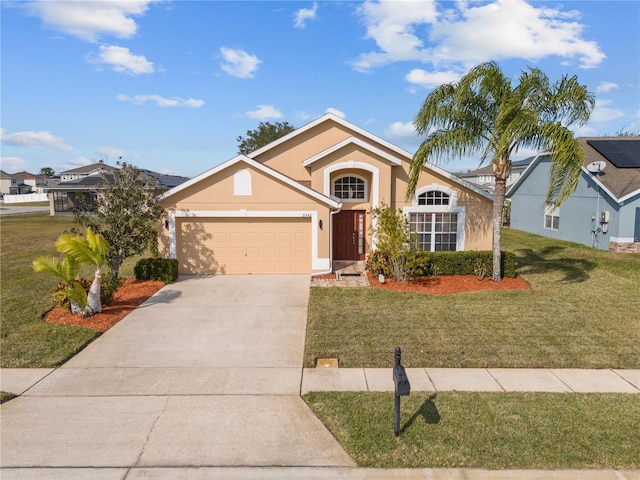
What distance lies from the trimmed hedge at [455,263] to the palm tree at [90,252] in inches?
349

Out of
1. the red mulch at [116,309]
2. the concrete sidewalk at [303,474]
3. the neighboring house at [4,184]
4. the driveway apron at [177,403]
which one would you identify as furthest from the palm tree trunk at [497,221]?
the neighboring house at [4,184]

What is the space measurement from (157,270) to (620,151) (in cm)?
2467

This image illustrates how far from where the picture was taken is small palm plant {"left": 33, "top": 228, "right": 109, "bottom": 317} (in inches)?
415

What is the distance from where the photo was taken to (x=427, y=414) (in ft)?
21.2

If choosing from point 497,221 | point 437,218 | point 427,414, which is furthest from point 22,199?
point 427,414

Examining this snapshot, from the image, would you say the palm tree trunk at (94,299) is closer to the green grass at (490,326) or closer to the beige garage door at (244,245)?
the beige garage door at (244,245)

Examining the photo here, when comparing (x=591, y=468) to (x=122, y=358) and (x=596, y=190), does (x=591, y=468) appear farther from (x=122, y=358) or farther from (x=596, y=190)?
(x=596, y=190)

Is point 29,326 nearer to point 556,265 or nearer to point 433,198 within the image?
point 433,198

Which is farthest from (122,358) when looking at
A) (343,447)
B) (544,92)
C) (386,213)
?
(544,92)

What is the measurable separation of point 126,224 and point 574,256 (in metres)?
19.3

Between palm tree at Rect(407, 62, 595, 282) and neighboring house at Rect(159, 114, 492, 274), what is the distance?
2737 mm

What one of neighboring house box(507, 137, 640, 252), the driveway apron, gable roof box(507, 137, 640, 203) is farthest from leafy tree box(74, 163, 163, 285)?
gable roof box(507, 137, 640, 203)

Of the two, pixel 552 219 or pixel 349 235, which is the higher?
pixel 552 219

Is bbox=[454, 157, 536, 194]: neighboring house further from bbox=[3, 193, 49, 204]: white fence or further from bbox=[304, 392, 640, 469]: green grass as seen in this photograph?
bbox=[3, 193, 49, 204]: white fence
